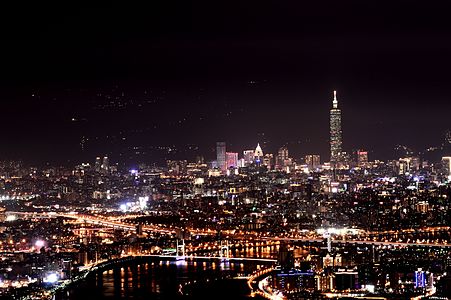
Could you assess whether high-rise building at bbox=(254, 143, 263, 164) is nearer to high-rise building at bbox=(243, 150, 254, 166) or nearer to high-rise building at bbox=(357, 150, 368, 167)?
high-rise building at bbox=(243, 150, 254, 166)

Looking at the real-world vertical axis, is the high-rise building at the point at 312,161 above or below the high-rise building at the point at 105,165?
above

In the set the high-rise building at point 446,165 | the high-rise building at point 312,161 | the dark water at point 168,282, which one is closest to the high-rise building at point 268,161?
the high-rise building at point 312,161

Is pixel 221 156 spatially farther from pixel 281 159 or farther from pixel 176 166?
pixel 281 159

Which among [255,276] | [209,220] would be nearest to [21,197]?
[209,220]

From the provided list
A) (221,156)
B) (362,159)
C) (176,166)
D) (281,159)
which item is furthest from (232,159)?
(362,159)

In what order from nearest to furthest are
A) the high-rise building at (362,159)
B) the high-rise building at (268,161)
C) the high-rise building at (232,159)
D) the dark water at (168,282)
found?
the dark water at (168,282) → the high-rise building at (232,159) → the high-rise building at (268,161) → the high-rise building at (362,159)

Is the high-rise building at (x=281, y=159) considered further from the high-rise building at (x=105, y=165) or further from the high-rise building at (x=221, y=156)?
the high-rise building at (x=105, y=165)

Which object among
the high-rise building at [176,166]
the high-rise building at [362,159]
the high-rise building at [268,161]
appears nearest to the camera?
the high-rise building at [176,166]

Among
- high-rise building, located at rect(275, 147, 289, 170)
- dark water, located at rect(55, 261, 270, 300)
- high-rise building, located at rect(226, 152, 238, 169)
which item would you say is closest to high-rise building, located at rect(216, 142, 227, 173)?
high-rise building, located at rect(226, 152, 238, 169)
